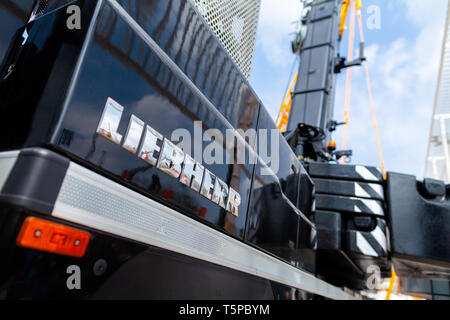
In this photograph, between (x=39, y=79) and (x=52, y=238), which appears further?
(x=39, y=79)

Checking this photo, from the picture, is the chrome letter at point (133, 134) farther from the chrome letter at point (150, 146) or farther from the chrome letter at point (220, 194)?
the chrome letter at point (220, 194)

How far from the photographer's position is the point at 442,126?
13.3 m

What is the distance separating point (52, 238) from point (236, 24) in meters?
1.35

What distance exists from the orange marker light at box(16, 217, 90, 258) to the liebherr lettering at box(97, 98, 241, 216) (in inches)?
9.8

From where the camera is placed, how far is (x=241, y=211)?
1.50 meters

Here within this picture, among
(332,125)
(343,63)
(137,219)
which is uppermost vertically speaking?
(343,63)

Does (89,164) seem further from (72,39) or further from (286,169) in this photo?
(286,169)

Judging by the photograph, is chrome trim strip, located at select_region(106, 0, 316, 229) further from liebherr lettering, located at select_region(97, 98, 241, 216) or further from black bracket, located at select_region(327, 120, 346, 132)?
black bracket, located at select_region(327, 120, 346, 132)

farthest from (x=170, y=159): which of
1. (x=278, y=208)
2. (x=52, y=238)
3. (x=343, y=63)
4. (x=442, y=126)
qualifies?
(x=442, y=126)

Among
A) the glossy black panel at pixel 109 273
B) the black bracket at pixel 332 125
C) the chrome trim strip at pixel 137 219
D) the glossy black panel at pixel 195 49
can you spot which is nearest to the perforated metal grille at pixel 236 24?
the glossy black panel at pixel 195 49

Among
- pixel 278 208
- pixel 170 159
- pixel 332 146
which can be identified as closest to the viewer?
pixel 170 159

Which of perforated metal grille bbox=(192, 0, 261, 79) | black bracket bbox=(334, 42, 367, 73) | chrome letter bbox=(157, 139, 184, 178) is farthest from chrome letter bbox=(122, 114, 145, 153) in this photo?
black bracket bbox=(334, 42, 367, 73)

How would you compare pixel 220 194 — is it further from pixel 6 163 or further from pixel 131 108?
pixel 6 163

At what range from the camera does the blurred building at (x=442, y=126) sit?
12391mm
